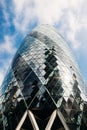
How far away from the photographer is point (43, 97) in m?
28.0

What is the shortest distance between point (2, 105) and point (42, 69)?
5.76 meters

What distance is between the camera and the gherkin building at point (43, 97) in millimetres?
26375

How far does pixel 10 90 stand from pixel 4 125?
499 centimetres

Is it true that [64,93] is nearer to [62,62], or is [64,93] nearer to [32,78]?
[32,78]

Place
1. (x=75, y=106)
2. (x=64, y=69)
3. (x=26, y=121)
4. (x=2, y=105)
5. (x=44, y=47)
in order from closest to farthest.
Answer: (x=26, y=121), (x=75, y=106), (x=2, y=105), (x=64, y=69), (x=44, y=47)

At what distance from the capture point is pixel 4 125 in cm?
2794

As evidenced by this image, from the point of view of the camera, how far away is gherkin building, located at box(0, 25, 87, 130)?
26.4m

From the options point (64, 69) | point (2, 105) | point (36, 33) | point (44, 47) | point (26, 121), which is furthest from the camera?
point (36, 33)

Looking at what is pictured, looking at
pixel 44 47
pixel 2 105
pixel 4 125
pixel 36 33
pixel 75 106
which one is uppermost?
pixel 36 33

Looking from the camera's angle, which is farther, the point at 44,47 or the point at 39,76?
the point at 44,47

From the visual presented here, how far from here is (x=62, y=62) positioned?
1415 inches

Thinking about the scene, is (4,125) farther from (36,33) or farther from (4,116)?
(36,33)

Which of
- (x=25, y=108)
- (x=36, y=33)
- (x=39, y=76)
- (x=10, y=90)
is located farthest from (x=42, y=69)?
(x=36, y=33)

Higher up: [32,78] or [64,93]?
[32,78]
